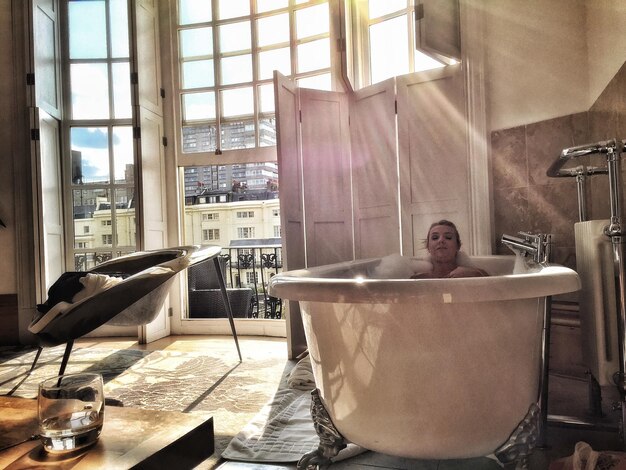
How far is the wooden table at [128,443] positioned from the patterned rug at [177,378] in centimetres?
83

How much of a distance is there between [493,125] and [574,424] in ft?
5.14

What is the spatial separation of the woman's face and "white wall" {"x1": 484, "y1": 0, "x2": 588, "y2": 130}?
75cm

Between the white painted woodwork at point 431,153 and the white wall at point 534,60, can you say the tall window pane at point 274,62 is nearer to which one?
the white painted woodwork at point 431,153

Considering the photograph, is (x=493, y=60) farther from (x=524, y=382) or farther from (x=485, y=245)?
(x=524, y=382)

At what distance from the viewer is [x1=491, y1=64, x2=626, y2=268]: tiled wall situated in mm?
2091

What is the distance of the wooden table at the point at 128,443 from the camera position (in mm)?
584

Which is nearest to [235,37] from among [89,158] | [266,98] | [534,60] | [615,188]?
[266,98]

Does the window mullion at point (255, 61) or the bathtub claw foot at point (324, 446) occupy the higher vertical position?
the window mullion at point (255, 61)

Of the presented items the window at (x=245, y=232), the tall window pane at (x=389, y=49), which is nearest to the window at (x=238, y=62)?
the tall window pane at (x=389, y=49)

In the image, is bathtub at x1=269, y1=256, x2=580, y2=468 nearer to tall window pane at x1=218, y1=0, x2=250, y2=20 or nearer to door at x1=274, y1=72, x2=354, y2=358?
door at x1=274, y1=72, x2=354, y2=358

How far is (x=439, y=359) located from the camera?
44.8 inches

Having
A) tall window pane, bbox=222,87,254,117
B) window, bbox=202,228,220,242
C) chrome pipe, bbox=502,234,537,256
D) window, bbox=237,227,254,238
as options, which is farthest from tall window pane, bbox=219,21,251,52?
window, bbox=202,228,220,242

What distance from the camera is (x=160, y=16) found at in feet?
12.1

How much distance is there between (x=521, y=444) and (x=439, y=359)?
1.03 ft
